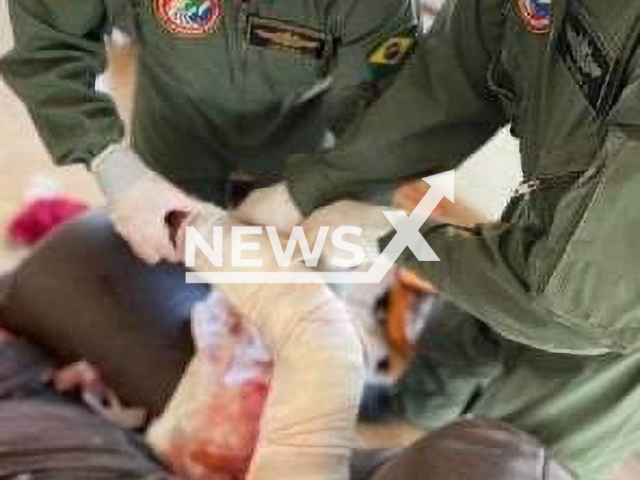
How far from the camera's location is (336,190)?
4.07 ft

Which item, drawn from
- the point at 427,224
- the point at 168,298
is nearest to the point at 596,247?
the point at 427,224

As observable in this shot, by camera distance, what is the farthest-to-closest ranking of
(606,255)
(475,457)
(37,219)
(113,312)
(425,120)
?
(37,219), (113,312), (425,120), (475,457), (606,255)

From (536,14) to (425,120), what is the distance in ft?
0.54

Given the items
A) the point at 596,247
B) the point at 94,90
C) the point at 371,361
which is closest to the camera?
the point at 596,247

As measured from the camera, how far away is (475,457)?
107 centimetres

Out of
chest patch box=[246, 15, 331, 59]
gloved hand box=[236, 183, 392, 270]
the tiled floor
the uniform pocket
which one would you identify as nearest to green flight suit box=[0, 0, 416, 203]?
chest patch box=[246, 15, 331, 59]

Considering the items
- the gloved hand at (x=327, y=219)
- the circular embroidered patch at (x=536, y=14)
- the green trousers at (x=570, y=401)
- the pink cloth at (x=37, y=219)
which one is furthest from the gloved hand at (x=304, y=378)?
the pink cloth at (x=37, y=219)

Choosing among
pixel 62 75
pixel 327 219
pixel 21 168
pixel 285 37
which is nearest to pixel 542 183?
pixel 327 219

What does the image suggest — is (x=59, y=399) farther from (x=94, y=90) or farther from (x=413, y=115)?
(x=413, y=115)

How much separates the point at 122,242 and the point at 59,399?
184mm

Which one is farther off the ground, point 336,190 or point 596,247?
point 596,247

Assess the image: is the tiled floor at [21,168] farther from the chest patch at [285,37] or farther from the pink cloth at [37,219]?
the chest patch at [285,37]

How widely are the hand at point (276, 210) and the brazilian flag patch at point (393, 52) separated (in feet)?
0.51

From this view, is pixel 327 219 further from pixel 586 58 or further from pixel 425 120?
pixel 586 58
